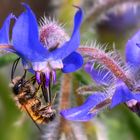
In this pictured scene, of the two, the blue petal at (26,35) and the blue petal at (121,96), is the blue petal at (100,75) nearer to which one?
the blue petal at (121,96)

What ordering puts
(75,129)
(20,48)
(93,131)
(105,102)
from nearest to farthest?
(20,48)
(105,102)
(75,129)
(93,131)

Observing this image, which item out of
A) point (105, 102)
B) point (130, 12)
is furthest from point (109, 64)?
point (130, 12)

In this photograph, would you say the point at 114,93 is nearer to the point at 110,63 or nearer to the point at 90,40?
the point at 110,63

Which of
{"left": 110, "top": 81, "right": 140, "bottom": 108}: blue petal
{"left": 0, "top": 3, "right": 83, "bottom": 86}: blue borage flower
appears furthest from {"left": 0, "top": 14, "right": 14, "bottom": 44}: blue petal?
{"left": 110, "top": 81, "right": 140, "bottom": 108}: blue petal

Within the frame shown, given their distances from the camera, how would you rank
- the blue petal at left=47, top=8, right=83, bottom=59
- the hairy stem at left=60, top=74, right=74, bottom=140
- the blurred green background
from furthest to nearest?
the blurred green background, the hairy stem at left=60, top=74, right=74, bottom=140, the blue petal at left=47, top=8, right=83, bottom=59

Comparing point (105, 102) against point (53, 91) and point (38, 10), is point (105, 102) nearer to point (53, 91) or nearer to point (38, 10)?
point (53, 91)

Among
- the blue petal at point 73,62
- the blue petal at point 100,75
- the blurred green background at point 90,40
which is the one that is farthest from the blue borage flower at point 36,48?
the blurred green background at point 90,40

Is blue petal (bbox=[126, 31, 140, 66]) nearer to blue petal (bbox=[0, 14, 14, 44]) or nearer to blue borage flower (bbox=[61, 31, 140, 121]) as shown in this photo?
blue borage flower (bbox=[61, 31, 140, 121])
